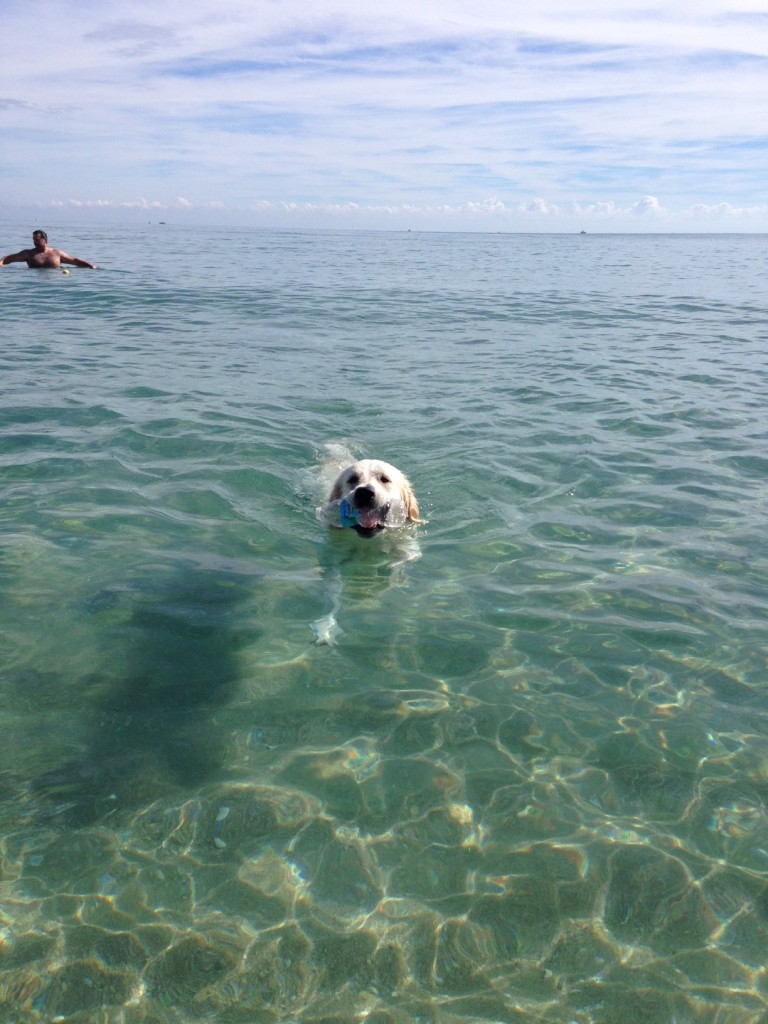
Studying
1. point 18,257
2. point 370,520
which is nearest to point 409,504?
point 370,520

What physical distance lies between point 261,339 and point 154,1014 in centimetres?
1527

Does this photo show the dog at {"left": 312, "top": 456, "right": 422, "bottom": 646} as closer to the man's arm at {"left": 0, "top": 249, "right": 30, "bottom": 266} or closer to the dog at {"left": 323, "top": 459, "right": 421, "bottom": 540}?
the dog at {"left": 323, "top": 459, "right": 421, "bottom": 540}

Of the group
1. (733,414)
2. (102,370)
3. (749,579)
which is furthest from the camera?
(102,370)

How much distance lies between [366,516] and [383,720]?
2.52 m

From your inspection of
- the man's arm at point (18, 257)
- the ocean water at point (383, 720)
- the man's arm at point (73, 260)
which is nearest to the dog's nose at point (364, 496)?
the ocean water at point (383, 720)

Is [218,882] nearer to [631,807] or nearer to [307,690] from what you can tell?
[307,690]

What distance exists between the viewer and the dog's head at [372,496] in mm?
7035

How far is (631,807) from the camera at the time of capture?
427 centimetres

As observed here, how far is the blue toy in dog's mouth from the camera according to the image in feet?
23.3

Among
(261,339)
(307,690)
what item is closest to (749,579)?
(307,690)

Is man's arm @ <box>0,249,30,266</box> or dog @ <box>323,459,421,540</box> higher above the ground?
man's arm @ <box>0,249,30,266</box>

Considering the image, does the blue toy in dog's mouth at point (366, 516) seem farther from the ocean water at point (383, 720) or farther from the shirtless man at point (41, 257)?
the shirtless man at point (41, 257)

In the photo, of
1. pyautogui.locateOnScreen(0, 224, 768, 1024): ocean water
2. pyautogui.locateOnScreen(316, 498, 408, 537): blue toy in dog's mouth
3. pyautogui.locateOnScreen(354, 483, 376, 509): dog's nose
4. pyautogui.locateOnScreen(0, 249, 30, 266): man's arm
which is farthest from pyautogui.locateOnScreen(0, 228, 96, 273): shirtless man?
pyautogui.locateOnScreen(354, 483, 376, 509): dog's nose

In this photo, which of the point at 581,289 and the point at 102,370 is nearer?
the point at 102,370
